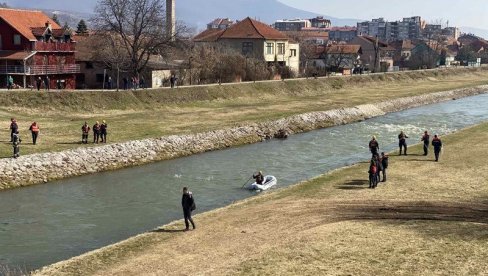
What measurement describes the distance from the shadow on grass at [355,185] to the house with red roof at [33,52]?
Answer: 3917 centimetres

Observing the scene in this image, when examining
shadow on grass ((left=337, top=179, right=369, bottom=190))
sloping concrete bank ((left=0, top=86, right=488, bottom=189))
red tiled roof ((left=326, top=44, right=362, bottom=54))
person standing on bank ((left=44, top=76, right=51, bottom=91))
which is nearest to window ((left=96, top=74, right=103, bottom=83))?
person standing on bank ((left=44, top=76, right=51, bottom=91))

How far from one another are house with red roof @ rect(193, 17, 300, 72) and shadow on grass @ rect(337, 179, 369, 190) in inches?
2618

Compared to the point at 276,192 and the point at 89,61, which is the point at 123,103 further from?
the point at 276,192

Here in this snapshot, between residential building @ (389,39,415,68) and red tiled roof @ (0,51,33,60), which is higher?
residential building @ (389,39,415,68)

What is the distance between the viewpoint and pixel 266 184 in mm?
33344

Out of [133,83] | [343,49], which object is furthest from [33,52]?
[343,49]

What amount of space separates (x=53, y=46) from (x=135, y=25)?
9.92 meters

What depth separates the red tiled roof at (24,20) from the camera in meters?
64.0

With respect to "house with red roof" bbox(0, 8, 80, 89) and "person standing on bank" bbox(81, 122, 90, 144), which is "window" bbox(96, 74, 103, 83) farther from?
"person standing on bank" bbox(81, 122, 90, 144)

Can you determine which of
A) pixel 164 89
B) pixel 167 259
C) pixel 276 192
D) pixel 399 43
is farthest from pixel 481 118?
pixel 399 43

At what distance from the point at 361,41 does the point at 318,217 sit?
427 ft

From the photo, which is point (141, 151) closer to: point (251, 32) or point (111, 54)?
point (111, 54)

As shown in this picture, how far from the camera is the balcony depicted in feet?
212

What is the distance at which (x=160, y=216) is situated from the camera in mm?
27922
